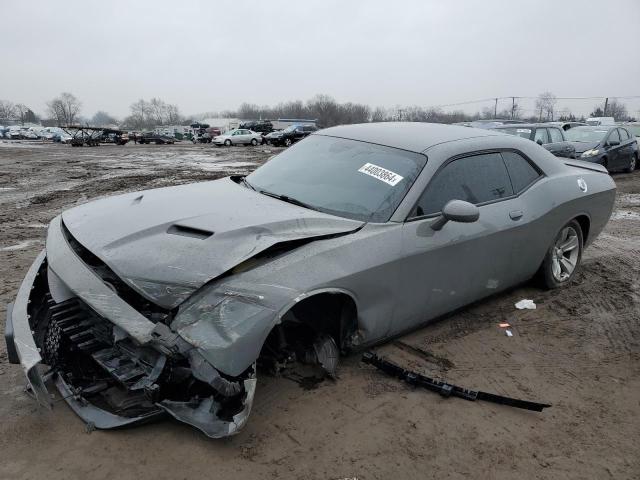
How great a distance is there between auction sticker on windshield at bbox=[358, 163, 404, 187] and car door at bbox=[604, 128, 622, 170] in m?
12.3

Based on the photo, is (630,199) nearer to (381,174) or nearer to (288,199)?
(381,174)

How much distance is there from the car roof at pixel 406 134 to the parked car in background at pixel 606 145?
1036cm

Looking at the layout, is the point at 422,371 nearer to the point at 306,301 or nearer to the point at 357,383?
the point at 357,383

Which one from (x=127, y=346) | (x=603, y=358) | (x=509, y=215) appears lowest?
(x=603, y=358)

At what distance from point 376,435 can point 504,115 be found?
4858 cm

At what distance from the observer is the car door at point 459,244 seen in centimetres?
314

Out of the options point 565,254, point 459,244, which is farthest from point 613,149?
point 459,244

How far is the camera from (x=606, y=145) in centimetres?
1316

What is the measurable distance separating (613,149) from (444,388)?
43.1ft

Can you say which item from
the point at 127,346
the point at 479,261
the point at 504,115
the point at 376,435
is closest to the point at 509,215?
the point at 479,261

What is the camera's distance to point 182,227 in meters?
2.76

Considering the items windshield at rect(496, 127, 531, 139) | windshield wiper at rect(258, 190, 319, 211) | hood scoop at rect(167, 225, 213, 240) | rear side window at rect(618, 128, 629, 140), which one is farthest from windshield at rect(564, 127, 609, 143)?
hood scoop at rect(167, 225, 213, 240)

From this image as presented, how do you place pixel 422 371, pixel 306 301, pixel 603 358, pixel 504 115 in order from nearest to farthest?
pixel 306 301 < pixel 422 371 < pixel 603 358 < pixel 504 115

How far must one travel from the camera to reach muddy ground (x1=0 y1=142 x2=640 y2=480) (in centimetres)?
233
